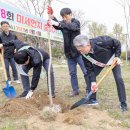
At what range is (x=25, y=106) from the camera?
562 cm

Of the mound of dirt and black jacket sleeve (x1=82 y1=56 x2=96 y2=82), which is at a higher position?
black jacket sleeve (x1=82 y1=56 x2=96 y2=82)

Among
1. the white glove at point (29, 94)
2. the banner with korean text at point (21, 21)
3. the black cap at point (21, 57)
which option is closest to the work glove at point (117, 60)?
the black cap at point (21, 57)

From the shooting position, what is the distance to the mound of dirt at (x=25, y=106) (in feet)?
17.8

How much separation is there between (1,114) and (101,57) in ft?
6.18

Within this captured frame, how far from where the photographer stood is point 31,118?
515cm

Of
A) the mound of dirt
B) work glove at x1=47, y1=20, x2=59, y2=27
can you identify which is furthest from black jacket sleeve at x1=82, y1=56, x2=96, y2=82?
work glove at x1=47, y1=20, x2=59, y2=27

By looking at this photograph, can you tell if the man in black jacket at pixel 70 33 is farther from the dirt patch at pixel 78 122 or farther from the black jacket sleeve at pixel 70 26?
the dirt patch at pixel 78 122

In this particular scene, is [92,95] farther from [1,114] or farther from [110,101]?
[1,114]

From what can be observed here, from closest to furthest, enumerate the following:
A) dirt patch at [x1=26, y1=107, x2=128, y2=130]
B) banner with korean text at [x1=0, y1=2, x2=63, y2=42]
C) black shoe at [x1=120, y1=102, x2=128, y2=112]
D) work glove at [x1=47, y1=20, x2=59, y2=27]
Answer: dirt patch at [x1=26, y1=107, x2=128, y2=130] → black shoe at [x1=120, y1=102, x2=128, y2=112] → work glove at [x1=47, y1=20, x2=59, y2=27] → banner with korean text at [x1=0, y1=2, x2=63, y2=42]

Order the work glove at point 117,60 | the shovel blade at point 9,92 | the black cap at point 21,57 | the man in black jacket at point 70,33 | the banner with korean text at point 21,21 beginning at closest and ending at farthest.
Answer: the work glove at point 117,60, the black cap at point 21,57, the man in black jacket at point 70,33, the shovel blade at point 9,92, the banner with korean text at point 21,21

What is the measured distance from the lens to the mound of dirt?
5.42 meters

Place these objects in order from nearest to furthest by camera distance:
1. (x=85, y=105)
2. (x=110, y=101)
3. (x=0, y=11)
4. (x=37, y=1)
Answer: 1. (x=85, y=105)
2. (x=110, y=101)
3. (x=0, y=11)
4. (x=37, y=1)

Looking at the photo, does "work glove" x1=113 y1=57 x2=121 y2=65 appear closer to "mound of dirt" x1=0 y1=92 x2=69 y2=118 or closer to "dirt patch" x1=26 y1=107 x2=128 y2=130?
"dirt patch" x1=26 y1=107 x2=128 y2=130

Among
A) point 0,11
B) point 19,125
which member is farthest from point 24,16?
point 19,125
